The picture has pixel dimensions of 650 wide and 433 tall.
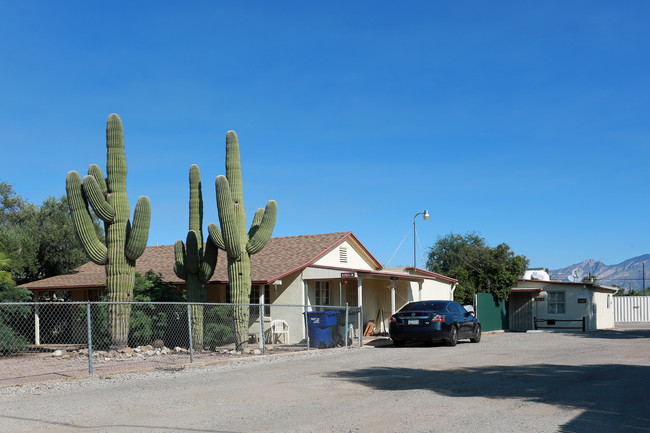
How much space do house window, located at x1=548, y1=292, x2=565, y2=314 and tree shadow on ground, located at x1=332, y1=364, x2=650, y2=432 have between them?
20711 mm

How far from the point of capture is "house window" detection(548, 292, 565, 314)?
34.8 m

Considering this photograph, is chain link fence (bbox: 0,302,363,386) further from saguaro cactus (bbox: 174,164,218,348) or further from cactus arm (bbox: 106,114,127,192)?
cactus arm (bbox: 106,114,127,192)

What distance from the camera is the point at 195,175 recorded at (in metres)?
20.3

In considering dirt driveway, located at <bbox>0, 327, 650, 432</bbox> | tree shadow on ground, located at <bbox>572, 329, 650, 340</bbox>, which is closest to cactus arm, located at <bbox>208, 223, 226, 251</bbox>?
dirt driveway, located at <bbox>0, 327, 650, 432</bbox>

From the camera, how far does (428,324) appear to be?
2022 cm

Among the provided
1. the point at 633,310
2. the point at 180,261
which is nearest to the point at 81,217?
the point at 180,261

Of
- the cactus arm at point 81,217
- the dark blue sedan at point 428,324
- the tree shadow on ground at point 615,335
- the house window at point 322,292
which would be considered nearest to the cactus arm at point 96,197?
the cactus arm at point 81,217

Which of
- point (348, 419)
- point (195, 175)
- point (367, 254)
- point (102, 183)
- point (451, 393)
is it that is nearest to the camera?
point (348, 419)

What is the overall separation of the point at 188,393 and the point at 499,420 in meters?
5.17

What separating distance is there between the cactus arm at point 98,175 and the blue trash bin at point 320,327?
6.76 metres

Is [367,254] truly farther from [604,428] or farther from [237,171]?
[604,428]

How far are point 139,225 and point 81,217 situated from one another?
1533 millimetres

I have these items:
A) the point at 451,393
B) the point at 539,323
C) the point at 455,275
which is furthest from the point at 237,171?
the point at 539,323

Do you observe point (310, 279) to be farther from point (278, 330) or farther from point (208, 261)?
point (208, 261)
